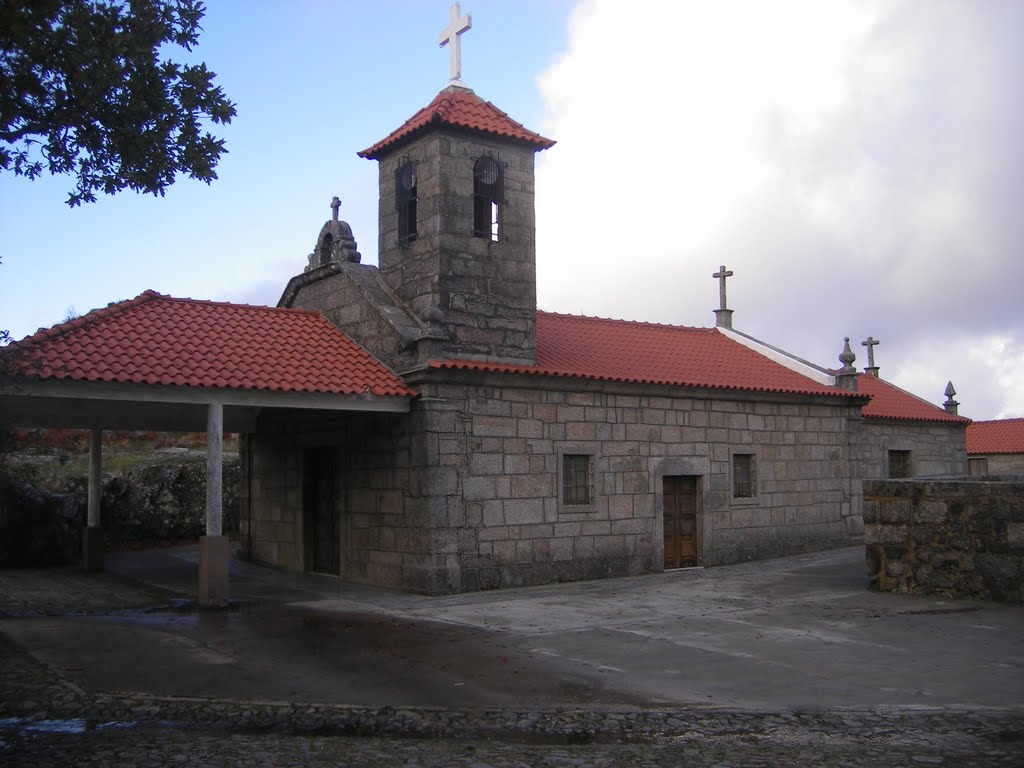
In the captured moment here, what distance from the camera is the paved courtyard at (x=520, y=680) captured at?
19.0 ft

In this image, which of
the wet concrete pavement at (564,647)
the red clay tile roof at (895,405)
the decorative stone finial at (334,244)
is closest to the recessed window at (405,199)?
the decorative stone finial at (334,244)

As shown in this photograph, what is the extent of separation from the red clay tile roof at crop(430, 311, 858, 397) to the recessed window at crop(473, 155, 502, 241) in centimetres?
228

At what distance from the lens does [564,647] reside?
29.3 feet

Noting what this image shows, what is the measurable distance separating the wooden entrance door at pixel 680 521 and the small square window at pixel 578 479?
175 centimetres

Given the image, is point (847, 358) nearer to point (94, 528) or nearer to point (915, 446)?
point (915, 446)

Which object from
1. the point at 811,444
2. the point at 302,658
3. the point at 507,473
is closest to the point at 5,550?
the point at 507,473

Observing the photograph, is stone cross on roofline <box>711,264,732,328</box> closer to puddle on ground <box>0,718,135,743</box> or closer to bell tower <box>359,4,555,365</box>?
bell tower <box>359,4,555,365</box>

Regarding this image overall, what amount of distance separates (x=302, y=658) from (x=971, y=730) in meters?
5.50

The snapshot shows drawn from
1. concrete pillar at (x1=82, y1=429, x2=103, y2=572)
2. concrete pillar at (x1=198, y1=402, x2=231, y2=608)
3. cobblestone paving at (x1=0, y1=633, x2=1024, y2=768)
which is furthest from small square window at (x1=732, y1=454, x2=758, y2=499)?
concrete pillar at (x1=82, y1=429, x2=103, y2=572)

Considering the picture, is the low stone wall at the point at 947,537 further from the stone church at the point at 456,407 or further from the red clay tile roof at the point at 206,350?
the red clay tile roof at the point at 206,350

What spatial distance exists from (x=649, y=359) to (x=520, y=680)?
10415 millimetres

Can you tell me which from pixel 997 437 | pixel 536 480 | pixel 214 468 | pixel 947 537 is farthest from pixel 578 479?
pixel 997 437

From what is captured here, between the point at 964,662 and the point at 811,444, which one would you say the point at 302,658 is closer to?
the point at 964,662

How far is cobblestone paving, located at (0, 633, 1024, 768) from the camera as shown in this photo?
549 cm
